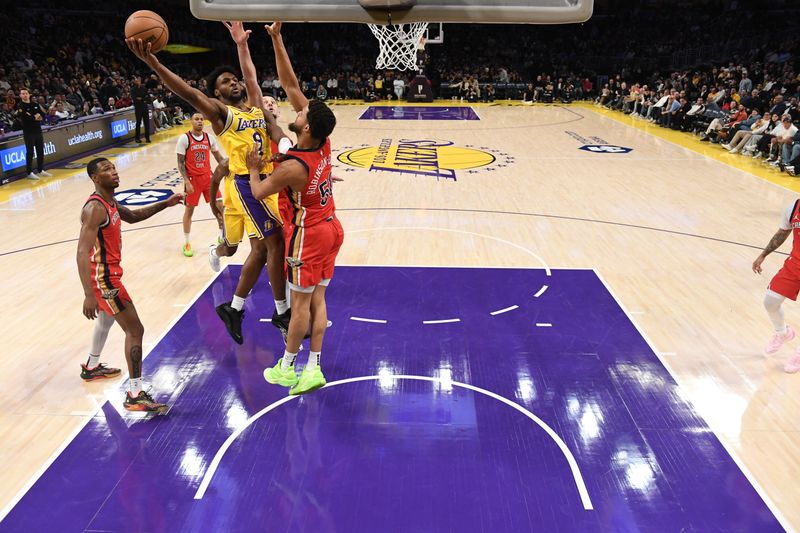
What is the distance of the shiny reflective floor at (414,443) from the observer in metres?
3.36

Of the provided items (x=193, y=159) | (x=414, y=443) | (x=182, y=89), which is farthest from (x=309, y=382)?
(x=193, y=159)

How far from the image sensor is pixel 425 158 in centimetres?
1357

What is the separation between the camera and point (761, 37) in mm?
23641

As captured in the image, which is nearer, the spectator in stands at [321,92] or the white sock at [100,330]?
the white sock at [100,330]

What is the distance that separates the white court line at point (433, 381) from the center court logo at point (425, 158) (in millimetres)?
7278

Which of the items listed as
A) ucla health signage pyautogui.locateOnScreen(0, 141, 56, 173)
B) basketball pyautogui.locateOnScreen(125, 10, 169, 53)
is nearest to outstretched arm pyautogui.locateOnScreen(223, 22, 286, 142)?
basketball pyautogui.locateOnScreen(125, 10, 169, 53)

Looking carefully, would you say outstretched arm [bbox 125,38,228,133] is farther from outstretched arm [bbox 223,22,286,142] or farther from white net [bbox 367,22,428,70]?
white net [bbox 367,22,428,70]

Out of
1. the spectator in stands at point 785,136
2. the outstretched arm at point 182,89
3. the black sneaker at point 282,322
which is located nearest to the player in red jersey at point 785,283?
the black sneaker at point 282,322

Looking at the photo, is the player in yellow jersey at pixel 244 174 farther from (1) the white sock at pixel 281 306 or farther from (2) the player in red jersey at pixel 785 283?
(2) the player in red jersey at pixel 785 283

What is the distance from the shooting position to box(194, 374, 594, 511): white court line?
Result: 353cm

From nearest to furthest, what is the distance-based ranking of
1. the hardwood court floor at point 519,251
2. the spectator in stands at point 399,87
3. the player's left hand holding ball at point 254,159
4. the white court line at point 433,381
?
1. the white court line at point 433,381
2. the player's left hand holding ball at point 254,159
3. the hardwood court floor at point 519,251
4. the spectator in stands at point 399,87

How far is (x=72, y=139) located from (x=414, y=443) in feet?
39.9

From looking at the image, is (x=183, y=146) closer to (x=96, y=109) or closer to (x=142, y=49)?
(x=142, y=49)

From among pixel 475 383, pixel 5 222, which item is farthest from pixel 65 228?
pixel 475 383
